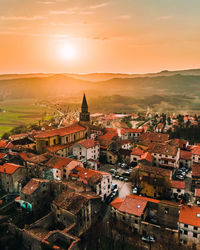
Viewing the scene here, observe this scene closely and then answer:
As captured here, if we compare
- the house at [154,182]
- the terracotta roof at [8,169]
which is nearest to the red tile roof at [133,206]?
the house at [154,182]

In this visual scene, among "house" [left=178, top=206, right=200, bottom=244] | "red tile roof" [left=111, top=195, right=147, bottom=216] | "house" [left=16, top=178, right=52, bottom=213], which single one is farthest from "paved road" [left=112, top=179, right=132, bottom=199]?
"house" [left=16, top=178, right=52, bottom=213]

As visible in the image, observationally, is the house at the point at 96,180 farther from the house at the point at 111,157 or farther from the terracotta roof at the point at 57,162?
the house at the point at 111,157

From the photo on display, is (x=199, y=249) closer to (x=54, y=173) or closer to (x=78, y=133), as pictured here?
(x=54, y=173)

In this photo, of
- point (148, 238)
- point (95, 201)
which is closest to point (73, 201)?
point (95, 201)

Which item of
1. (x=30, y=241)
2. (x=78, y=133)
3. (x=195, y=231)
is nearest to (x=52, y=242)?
(x=30, y=241)

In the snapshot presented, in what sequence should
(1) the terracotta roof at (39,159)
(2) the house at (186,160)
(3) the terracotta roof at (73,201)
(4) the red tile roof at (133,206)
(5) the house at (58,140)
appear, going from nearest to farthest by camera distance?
(3) the terracotta roof at (73,201) < (4) the red tile roof at (133,206) < (1) the terracotta roof at (39,159) < (2) the house at (186,160) < (5) the house at (58,140)

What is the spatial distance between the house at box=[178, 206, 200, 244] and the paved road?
11505mm

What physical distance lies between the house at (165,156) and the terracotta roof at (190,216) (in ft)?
51.7

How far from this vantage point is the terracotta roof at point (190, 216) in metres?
26.1

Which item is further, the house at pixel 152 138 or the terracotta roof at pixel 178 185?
the house at pixel 152 138

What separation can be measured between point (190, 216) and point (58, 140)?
3683 centimetres

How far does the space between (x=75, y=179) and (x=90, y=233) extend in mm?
10835

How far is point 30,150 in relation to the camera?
51.6 m

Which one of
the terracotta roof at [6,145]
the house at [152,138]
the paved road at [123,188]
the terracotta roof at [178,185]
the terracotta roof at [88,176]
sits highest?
the house at [152,138]
